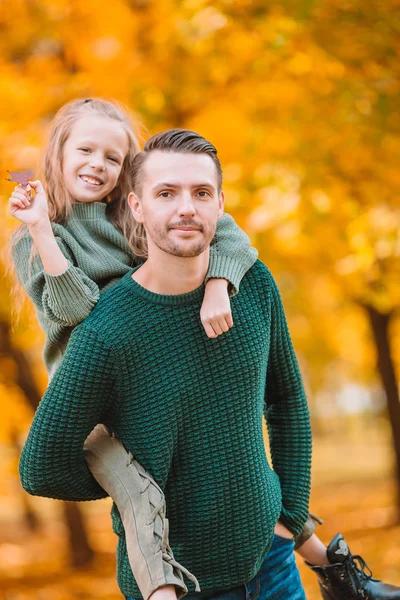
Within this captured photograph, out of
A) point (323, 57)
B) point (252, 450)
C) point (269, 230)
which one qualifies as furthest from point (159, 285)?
point (269, 230)

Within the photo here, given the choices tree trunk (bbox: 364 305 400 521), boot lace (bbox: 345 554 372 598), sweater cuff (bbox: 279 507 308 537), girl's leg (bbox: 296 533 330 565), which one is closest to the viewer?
sweater cuff (bbox: 279 507 308 537)

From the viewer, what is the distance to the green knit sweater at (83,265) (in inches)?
→ 89.8

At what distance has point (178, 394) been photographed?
7.64 ft

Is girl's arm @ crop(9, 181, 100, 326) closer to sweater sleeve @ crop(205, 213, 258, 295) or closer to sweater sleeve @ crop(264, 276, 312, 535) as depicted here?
sweater sleeve @ crop(205, 213, 258, 295)

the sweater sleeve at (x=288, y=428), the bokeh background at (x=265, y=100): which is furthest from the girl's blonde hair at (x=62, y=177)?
the bokeh background at (x=265, y=100)

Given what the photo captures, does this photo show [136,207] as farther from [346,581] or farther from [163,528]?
[346,581]

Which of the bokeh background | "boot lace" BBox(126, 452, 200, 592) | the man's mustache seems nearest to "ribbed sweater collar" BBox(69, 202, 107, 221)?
the man's mustache

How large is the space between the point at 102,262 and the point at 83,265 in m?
0.07

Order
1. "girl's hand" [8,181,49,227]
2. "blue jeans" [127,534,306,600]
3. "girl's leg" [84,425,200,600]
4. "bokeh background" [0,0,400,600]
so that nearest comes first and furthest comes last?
1. "girl's leg" [84,425,200,600]
2. "girl's hand" [8,181,49,227]
3. "blue jeans" [127,534,306,600]
4. "bokeh background" [0,0,400,600]

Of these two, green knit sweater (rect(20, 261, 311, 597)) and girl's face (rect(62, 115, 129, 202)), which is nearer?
green knit sweater (rect(20, 261, 311, 597))

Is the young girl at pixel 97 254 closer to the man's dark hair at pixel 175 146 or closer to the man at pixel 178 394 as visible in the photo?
the man at pixel 178 394

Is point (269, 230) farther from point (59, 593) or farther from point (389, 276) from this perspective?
point (59, 593)

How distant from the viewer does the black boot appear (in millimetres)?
2711

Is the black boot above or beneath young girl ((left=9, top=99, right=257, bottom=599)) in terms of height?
beneath
